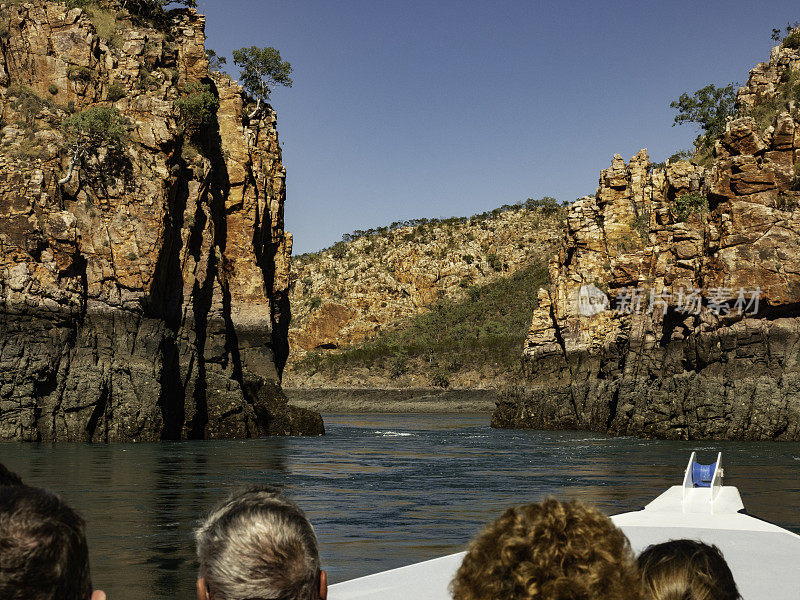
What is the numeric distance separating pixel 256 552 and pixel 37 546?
686 mm

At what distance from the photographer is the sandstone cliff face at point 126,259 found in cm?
3959

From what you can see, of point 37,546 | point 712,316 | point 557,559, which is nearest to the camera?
point 37,546

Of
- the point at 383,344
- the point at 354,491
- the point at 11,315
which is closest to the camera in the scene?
the point at 354,491

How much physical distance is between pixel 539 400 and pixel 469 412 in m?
44.9

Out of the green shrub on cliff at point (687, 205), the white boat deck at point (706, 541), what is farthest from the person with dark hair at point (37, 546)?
the green shrub on cliff at point (687, 205)

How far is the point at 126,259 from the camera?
142 feet

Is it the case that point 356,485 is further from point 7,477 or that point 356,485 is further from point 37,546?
point 37,546

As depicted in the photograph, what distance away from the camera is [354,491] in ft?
71.1

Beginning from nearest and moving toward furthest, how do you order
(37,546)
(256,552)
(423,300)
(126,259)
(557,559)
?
(37,546), (557,559), (256,552), (126,259), (423,300)

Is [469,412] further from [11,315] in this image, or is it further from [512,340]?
[11,315]

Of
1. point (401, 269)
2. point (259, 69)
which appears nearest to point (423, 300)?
point (401, 269)

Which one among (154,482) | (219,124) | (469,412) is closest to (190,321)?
(219,124)

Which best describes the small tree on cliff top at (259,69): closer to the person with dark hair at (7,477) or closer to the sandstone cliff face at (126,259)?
the sandstone cliff face at (126,259)

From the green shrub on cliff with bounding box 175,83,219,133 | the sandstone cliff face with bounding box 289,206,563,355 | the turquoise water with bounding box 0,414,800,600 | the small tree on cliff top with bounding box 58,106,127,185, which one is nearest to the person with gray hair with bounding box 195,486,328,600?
the turquoise water with bounding box 0,414,800,600
